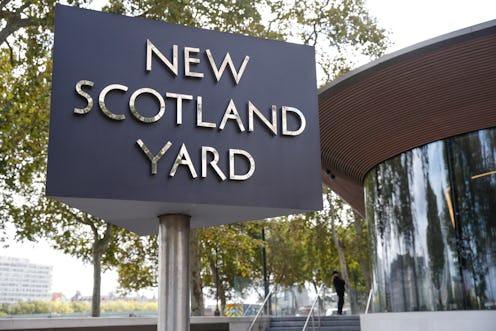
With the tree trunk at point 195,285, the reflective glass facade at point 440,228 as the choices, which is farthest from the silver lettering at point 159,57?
the tree trunk at point 195,285

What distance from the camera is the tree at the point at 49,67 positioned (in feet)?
54.7

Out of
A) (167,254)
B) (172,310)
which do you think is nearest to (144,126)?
(167,254)

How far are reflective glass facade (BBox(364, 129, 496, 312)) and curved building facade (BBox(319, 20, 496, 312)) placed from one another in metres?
0.02

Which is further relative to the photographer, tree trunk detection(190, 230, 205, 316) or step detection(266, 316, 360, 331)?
tree trunk detection(190, 230, 205, 316)

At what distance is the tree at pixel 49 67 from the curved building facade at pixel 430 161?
22.7 feet

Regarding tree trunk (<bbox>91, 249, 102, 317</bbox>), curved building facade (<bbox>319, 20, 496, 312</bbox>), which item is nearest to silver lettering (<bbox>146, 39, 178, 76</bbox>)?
curved building facade (<bbox>319, 20, 496, 312</bbox>)

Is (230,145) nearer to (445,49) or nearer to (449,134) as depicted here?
(445,49)

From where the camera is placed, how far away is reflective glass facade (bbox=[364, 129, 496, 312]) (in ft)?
33.6

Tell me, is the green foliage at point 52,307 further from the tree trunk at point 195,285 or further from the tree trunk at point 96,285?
the tree trunk at point 96,285

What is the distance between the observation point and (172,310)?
7.15 metres

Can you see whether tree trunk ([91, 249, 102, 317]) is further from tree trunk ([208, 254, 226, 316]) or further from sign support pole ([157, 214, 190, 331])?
sign support pole ([157, 214, 190, 331])

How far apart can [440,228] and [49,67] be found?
1254 cm

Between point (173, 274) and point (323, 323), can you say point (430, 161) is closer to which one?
point (173, 274)

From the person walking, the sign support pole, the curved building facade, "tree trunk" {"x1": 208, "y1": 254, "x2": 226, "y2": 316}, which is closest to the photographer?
the sign support pole
